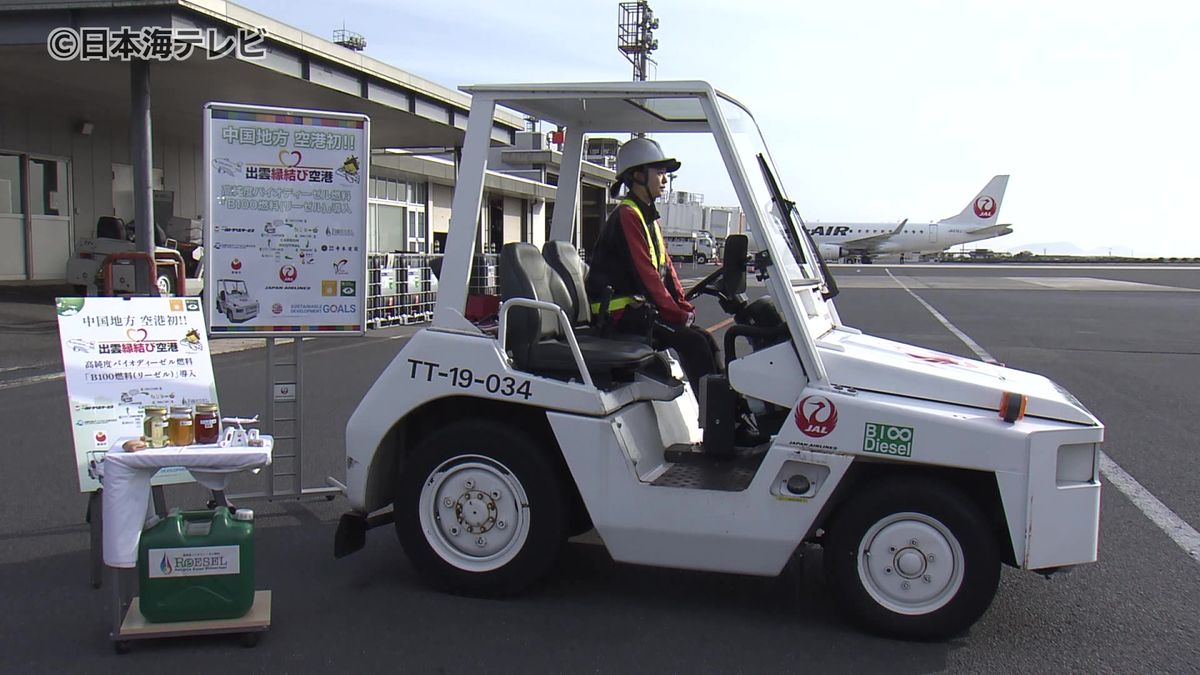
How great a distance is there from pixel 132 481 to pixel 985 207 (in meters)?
79.2

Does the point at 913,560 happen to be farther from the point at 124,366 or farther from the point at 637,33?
the point at 637,33

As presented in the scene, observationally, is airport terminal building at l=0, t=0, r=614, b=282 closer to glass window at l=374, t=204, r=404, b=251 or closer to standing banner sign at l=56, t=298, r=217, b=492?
glass window at l=374, t=204, r=404, b=251

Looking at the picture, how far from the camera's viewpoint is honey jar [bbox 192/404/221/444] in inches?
160

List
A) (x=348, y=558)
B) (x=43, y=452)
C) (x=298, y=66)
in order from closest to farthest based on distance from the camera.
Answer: (x=348, y=558)
(x=43, y=452)
(x=298, y=66)

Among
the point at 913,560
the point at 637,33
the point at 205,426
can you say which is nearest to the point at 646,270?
the point at 913,560

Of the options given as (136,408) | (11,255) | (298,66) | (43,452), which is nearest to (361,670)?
(136,408)

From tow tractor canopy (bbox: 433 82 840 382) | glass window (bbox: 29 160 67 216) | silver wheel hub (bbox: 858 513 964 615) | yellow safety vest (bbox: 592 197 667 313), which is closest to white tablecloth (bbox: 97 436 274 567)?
tow tractor canopy (bbox: 433 82 840 382)

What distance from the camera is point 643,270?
4.84 m

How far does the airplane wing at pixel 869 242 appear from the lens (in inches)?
2913

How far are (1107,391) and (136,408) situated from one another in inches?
398

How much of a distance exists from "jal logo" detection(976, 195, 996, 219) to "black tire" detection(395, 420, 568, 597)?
77.6 metres

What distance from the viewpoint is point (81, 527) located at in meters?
5.45

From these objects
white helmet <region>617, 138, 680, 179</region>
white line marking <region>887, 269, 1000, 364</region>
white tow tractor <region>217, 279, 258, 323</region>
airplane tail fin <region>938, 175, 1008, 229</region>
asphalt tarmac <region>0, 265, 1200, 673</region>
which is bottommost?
asphalt tarmac <region>0, 265, 1200, 673</region>

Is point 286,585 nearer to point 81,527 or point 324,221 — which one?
point 81,527
